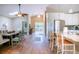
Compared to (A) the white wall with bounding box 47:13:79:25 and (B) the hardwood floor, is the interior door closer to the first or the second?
(B) the hardwood floor

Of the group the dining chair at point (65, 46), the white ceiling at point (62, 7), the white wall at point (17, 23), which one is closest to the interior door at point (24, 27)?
the white wall at point (17, 23)

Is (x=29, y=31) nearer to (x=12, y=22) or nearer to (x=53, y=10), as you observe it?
(x=12, y=22)

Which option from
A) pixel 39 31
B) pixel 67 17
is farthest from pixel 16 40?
pixel 67 17

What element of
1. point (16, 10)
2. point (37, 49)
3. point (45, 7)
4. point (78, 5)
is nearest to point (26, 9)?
point (16, 10)

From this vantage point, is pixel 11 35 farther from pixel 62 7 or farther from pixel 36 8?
pixel 62 7

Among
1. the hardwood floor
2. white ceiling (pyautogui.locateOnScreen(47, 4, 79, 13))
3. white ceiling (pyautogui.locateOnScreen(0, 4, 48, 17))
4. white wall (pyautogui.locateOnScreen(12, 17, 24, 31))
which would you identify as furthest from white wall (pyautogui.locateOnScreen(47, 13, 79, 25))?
white wall (pyautogui.locateOnScreen(12, 17, 24, 31))

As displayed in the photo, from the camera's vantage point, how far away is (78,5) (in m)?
2.62

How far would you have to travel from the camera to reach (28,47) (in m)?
2.88

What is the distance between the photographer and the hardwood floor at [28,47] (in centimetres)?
279

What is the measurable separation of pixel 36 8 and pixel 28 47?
94 cm

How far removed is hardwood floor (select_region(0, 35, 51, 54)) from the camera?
2.79 metres
